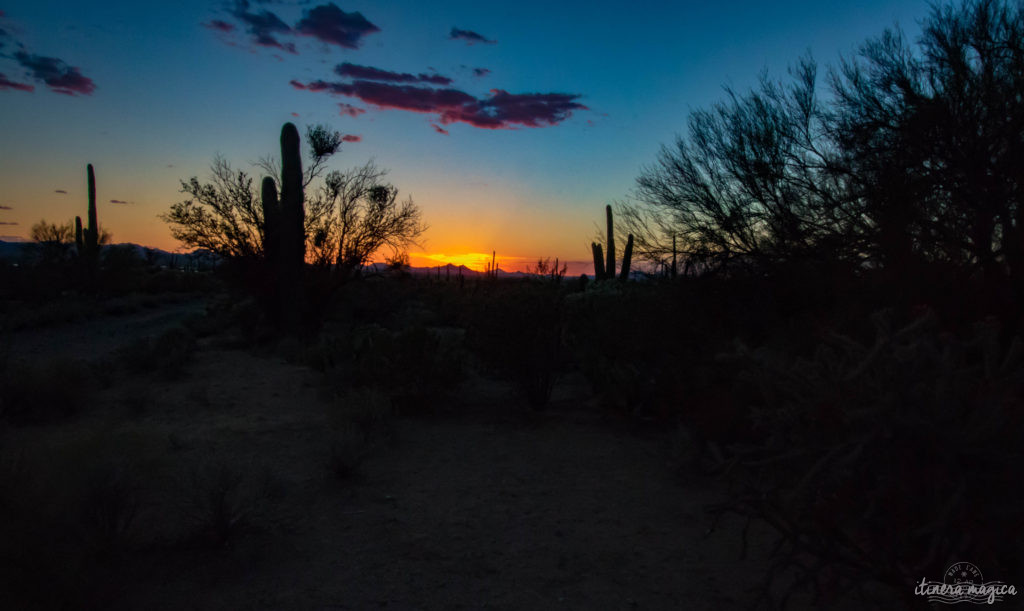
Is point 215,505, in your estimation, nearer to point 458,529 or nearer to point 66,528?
point 66,528

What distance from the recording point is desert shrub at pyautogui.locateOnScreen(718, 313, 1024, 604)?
229 cm

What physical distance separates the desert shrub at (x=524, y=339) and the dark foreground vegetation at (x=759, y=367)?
0.03 metres

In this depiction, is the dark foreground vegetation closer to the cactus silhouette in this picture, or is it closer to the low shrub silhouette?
the low shrub silhouette

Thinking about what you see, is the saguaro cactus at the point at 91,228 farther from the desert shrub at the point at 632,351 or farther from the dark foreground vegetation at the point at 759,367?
the desert shrub at the point at 632,351

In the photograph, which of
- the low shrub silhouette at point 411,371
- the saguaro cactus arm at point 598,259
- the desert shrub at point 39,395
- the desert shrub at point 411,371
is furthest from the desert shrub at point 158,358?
the saguaro cactus arm at point 598,259

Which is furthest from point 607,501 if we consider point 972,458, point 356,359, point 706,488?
point 356,359

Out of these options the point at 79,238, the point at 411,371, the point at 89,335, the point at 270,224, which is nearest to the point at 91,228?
the point at 79,238

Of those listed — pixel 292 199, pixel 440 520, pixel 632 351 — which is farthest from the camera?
pixel 292 199

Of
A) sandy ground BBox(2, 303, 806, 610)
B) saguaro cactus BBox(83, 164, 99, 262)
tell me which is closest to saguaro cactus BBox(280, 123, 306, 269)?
sandy ground BBox(2, 303, 806, 610)

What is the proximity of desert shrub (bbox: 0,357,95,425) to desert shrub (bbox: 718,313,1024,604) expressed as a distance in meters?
7.94

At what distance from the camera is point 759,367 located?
345 centimetres

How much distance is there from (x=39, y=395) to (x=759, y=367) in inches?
325

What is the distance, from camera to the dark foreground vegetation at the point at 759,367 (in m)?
2.49

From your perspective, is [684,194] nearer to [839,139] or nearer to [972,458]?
[839,139]
